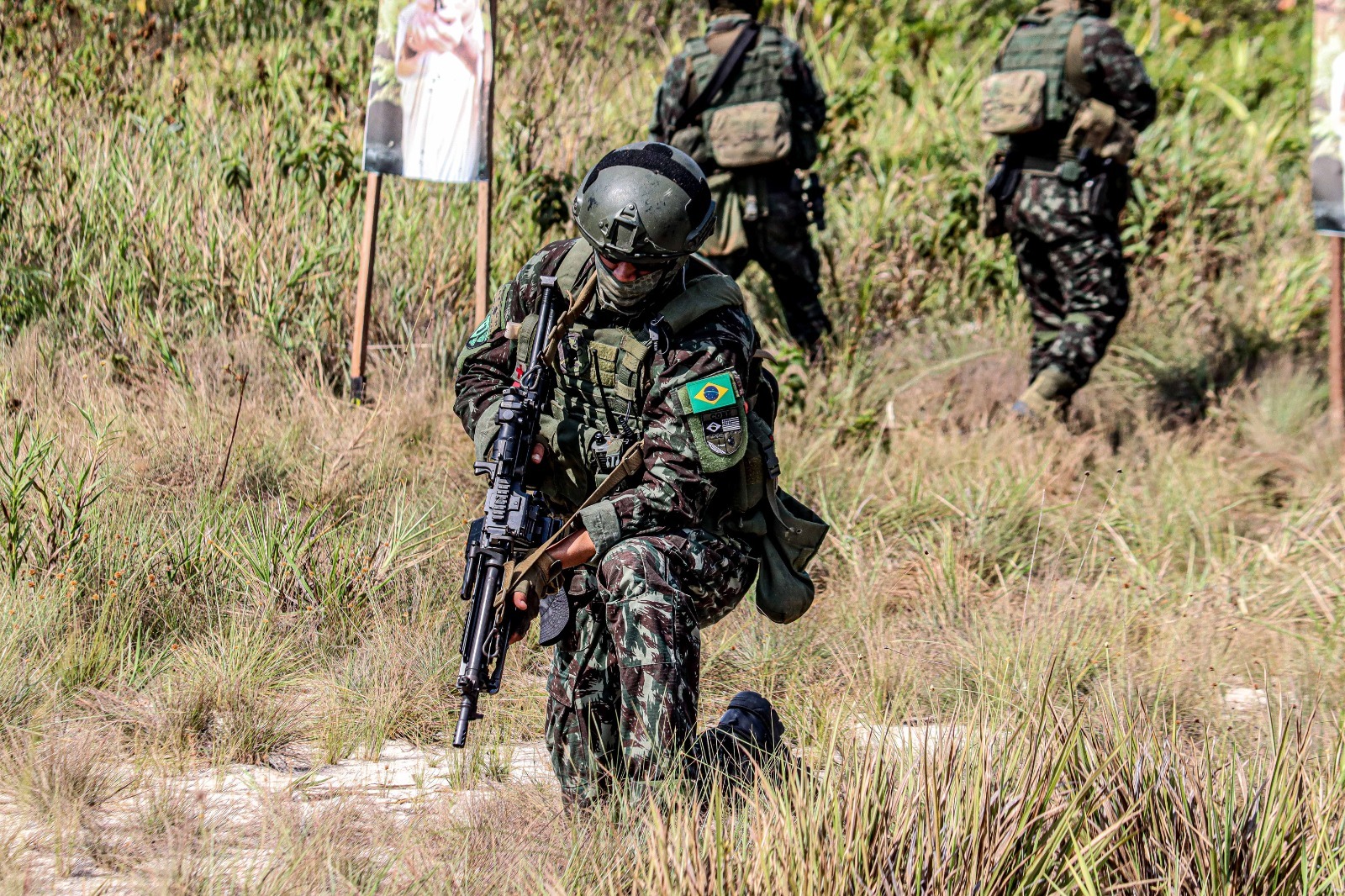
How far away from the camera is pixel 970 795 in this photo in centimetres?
228

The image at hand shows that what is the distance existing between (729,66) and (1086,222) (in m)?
1.57

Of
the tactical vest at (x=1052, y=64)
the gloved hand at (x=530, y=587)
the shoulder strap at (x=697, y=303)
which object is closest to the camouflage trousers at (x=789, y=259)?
the tactical vest at (x=1052, y=64)

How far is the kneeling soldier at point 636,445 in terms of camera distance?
2.71 m

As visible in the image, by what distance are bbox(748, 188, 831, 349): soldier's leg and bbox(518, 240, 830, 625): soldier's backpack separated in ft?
8.90

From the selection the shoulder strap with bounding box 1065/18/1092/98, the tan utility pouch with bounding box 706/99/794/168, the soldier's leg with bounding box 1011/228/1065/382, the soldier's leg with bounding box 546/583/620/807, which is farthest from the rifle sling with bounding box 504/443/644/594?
the shoulder strap with bounding box 1065/18/1092/98

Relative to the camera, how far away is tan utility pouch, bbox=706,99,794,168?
5.50 m

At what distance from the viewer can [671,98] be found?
5.69 metres

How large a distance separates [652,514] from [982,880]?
0.96 m

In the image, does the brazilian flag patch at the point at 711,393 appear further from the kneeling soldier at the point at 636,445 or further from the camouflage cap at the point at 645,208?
the camouflage cap at the point at 645,208

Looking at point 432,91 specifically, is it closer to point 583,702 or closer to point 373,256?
point 373,256

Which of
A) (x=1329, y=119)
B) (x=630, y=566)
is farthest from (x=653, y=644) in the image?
(x=1329, y=119)

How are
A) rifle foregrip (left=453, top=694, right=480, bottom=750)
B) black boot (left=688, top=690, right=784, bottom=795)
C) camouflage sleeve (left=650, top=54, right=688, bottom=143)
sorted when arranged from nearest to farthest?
rifle foregrip (left=453, top=694, right=480, bottom=750)
black boot (left=688, top=690, right=784, bottom=795)
camouflage sleeve (left=650, top=54, right=688, bottom=143)

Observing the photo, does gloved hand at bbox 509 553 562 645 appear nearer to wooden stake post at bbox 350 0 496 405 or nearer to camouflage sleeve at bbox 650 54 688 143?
wooden stake post at bbox 350 0 496 405

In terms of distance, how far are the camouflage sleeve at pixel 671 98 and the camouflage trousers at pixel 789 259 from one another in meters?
0.50
